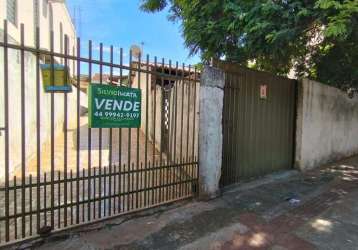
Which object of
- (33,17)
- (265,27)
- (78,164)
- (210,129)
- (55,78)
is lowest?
(78,164)

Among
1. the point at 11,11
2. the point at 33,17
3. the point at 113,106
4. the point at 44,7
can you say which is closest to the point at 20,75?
the point at 113,106

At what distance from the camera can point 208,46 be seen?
6492mm

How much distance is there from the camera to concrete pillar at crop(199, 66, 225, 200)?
4.55m

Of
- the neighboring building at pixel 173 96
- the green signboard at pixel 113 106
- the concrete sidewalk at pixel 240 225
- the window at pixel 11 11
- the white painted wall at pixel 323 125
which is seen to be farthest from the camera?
the white painted wall at pixel 323 125

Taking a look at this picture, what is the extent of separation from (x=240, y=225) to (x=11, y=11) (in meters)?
6.74

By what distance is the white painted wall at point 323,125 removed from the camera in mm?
7203

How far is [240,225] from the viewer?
3863 millimetres

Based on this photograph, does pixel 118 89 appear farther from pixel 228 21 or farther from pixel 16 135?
pixel 16 135

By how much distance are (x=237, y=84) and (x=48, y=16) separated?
9.48m

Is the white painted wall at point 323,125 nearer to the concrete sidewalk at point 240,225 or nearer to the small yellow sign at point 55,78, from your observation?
the concrete sidewalk at point 240,225

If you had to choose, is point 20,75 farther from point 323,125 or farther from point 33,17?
point 323,125

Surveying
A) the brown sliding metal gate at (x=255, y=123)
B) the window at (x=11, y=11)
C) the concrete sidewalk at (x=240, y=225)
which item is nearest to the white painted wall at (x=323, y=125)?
the brown sliding metal gate at (x=255, y=123)

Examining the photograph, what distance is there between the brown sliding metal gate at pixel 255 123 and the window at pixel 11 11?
4.96 meters

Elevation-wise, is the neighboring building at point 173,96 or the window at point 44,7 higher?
the window at point 44,7
